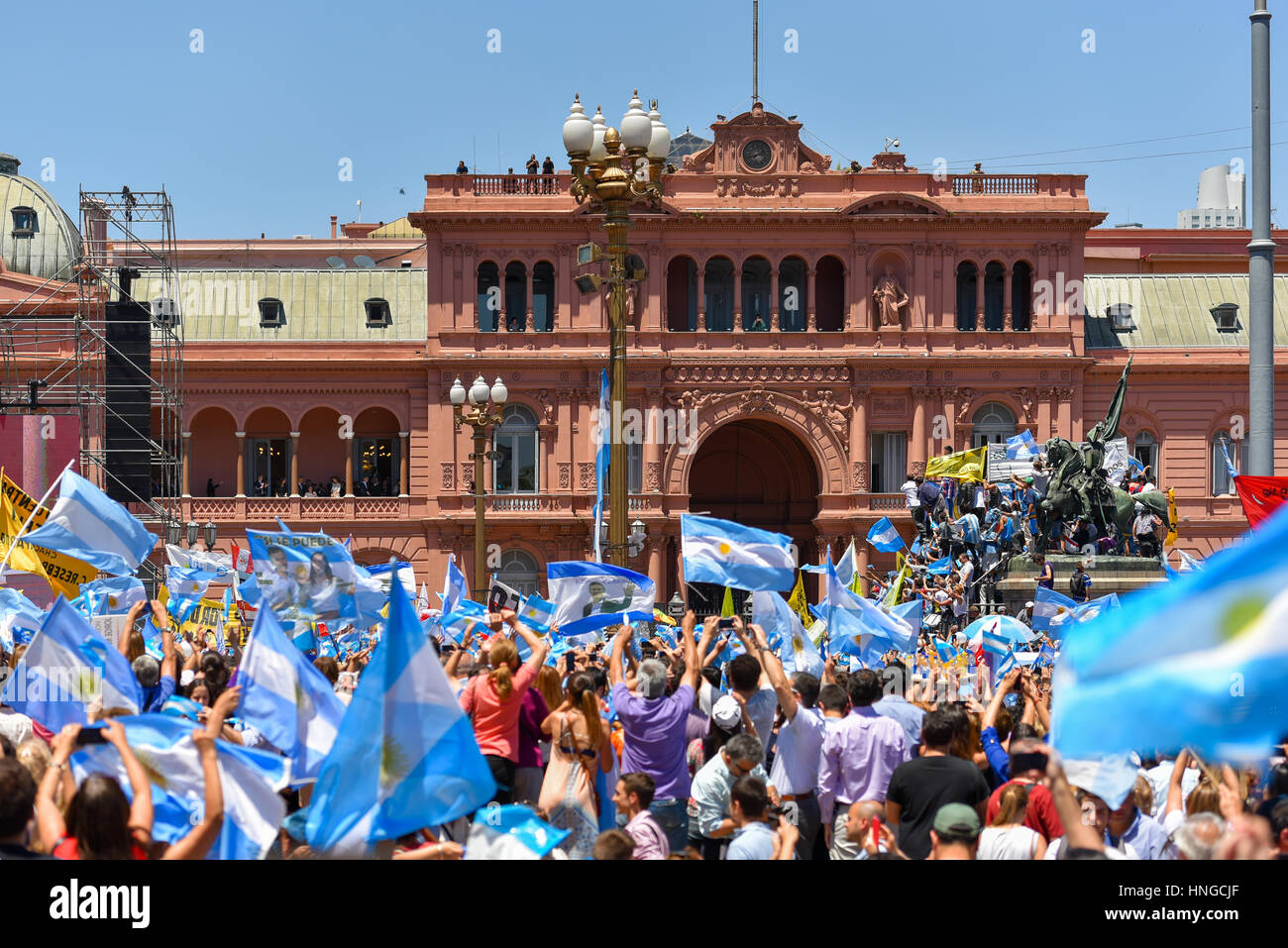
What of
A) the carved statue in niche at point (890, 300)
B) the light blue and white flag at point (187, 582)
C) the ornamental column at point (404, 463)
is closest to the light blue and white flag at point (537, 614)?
the light blue and white flag at point (187, 582)

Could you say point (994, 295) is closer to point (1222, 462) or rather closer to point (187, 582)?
point (1222, 462)

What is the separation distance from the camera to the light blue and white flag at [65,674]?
9984 mm

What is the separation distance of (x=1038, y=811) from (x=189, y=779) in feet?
14.0

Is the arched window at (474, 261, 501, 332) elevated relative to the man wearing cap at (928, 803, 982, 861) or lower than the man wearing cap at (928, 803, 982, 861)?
elevated

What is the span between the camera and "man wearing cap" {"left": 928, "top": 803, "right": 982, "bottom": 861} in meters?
7.14

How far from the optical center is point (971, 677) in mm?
18109

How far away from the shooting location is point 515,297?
48688mm

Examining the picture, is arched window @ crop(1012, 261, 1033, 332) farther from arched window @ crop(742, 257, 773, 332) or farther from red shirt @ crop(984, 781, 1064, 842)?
red shirt @ crop(984, 781, 1064, 842)

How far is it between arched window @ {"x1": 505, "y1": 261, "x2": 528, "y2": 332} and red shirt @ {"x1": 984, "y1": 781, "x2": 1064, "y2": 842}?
4094cm

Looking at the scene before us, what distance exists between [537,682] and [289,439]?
41.9 meters

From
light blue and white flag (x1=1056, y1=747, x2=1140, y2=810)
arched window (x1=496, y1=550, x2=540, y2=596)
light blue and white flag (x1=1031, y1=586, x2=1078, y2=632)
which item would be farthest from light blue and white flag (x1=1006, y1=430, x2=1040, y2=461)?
light blue and white flag (x1=1056, y1=747, x2=1140, y2=810)

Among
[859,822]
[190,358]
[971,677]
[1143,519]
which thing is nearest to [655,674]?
[859,822]

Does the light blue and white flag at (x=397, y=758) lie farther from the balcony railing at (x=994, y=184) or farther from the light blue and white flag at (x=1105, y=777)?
the balcony railing at (x=994, y=184)
